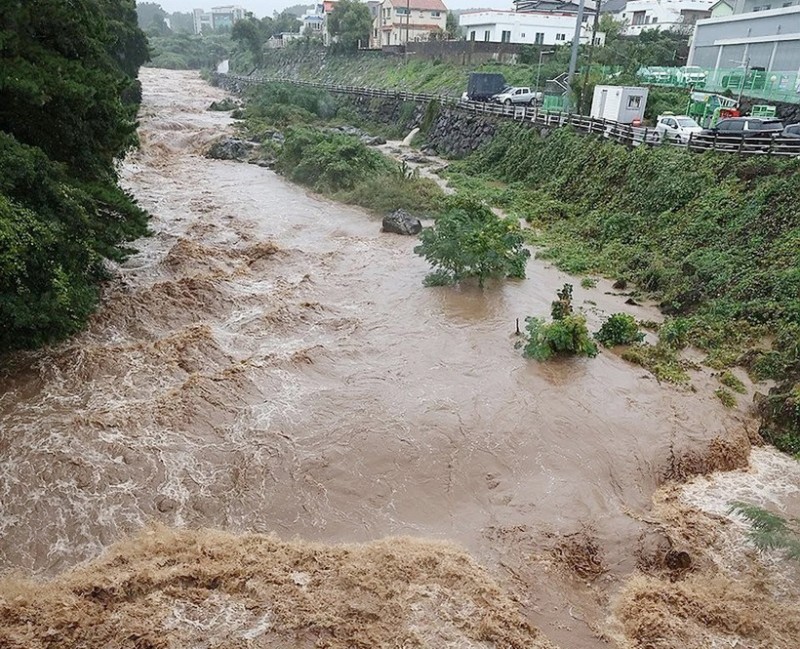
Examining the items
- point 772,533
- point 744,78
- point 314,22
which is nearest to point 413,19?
point 314,22

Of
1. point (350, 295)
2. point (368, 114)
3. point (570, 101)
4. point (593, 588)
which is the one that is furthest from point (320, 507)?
point (368, 114)

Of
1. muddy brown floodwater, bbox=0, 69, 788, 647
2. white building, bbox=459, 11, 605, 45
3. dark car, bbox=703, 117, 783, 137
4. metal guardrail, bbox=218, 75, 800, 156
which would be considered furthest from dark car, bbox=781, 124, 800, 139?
white building, bbox=459, 11, 605, 45

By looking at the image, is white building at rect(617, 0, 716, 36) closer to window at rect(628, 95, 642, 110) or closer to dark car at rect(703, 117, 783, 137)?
window at rect(628, 95, 642, 110)

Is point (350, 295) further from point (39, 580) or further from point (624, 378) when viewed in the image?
point (39, 580)

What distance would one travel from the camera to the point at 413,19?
66.9 metres

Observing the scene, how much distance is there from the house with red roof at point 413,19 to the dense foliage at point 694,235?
47.0 m

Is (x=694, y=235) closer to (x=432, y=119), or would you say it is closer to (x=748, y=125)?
(x=748, y=125)

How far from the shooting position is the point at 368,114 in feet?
156

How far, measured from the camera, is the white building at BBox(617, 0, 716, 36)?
176ft

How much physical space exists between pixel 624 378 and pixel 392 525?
6.17 metres

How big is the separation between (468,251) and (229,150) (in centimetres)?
2208

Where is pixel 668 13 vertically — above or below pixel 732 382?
above

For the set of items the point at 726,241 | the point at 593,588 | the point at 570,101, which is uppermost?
the point at 570,101

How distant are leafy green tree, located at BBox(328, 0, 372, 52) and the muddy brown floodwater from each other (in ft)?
190
